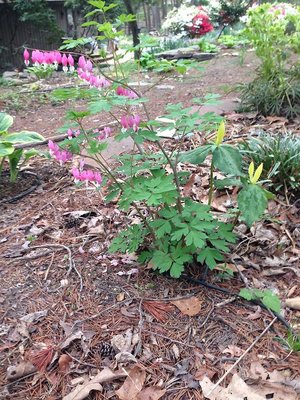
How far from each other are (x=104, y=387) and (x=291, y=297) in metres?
0.91

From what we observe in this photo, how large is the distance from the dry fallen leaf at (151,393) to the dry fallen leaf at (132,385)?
2cm

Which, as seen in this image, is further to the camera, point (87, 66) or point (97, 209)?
point (97, 209)

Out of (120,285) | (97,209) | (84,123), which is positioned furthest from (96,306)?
(84,123)

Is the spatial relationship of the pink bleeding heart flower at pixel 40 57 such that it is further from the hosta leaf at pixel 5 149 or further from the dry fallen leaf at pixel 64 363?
the dry fallen leaf at pixel 64 363

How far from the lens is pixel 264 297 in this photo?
5.40 ft

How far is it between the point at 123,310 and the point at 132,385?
1.20ft

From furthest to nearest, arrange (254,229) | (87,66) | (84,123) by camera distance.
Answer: (84,123) → (254,229) → (87,66)

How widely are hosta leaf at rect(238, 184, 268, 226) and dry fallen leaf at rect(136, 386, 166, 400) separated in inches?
27.5

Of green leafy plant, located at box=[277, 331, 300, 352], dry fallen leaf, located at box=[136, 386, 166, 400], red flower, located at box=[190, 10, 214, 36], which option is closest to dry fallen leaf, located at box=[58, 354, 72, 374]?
dry fallen leaf, located at box=[136, 386, 166, 400]

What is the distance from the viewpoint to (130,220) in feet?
7.55

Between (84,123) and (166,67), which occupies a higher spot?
(166,67)

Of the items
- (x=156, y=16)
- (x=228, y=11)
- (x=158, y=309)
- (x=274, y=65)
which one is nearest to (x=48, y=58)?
(x=158, y=309)

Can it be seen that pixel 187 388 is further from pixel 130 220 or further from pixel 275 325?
pixel 130 220

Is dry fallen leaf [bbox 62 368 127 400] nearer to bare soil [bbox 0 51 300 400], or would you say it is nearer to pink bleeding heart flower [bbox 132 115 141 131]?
bare soil [bbox 0 51 300 400]
